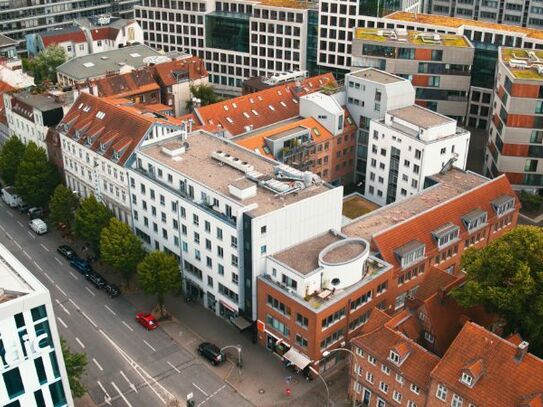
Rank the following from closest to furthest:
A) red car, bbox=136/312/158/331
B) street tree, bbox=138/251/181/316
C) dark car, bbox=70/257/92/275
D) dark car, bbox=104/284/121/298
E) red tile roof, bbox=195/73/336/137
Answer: street tree, bbox=138/251/181/316 < red car, bbox=136/312/158/331 < dark car, bbox=104/284/121/298 < dark car, bbox=70/257/92/275 < red tile roof, bbox=195/73/336/137

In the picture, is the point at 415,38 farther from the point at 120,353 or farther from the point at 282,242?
the point at 120,353

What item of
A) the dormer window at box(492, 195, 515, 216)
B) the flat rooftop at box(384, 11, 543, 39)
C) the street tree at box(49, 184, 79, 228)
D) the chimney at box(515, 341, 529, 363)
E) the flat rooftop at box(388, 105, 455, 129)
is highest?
the flat rooftop at box(384, 11, 543, 39)

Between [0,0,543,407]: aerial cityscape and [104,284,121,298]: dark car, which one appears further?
[104,284,121,298]: dark car

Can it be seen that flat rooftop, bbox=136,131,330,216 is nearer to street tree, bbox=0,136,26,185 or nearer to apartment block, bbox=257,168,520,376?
apartment block, bbox=257,168,520,376

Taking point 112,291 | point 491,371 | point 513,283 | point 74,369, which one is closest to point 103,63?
point 112,291

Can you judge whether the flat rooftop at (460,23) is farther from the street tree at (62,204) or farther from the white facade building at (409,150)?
the street tree at (62,204)

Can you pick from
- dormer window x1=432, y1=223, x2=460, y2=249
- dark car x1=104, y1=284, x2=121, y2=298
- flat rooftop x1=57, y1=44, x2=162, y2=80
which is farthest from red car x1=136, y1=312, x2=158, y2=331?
flat rooftop x1=57, y1=44, x2=162, y2=80

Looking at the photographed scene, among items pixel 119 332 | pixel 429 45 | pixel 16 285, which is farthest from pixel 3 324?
pixel 429 45
